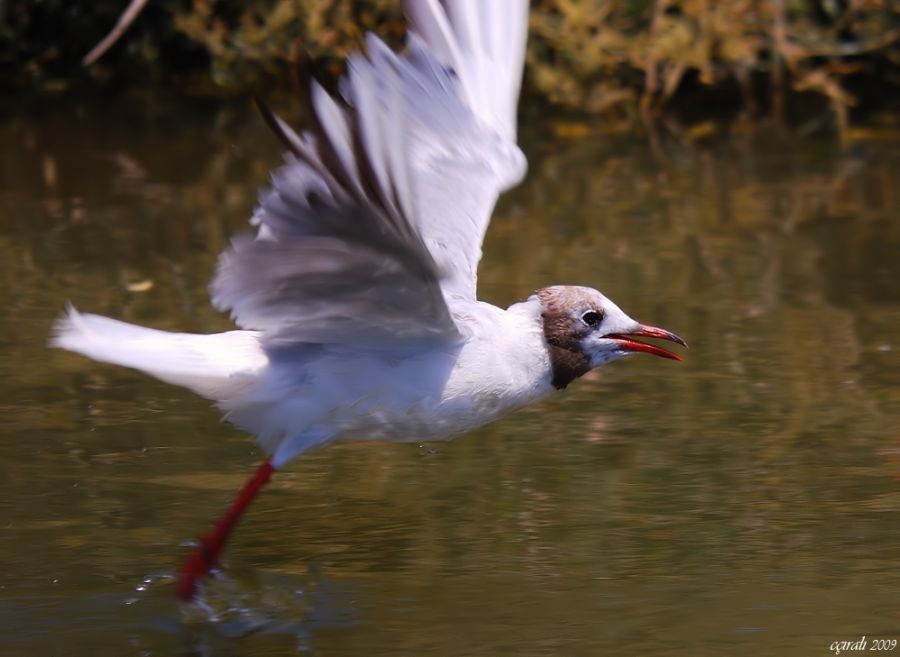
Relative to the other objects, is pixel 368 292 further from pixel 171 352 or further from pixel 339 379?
pixel 171 352

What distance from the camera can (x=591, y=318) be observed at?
510cm

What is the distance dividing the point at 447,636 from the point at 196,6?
6946mm

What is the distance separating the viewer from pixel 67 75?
11.4 meters

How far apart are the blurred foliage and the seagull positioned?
4760 mm

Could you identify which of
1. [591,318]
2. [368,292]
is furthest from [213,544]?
[591,318]

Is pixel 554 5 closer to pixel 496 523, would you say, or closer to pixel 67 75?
pixel 67 75

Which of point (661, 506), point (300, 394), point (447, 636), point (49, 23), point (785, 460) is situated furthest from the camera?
point (49, 23)

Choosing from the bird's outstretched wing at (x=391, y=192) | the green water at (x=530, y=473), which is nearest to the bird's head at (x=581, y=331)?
the bird's outstretched wing at (x=391, y=192)

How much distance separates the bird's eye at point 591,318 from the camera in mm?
5082

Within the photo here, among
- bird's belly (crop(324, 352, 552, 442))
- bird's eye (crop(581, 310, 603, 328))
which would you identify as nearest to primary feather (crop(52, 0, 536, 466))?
bird's belly (crop(324, 352, 552, 442))

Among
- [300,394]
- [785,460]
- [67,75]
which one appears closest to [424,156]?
[300,394]

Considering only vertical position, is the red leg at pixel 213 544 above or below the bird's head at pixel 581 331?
below

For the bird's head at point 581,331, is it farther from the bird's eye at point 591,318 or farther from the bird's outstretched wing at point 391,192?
the bird's outstretched wing at point 391,192

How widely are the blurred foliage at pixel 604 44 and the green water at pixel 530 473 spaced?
1679mm
